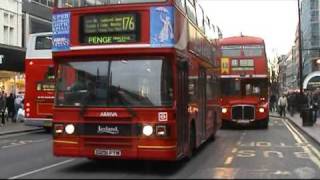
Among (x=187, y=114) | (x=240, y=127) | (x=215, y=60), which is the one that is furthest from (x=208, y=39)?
(x=240, y=127)

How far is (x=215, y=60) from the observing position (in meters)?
22.2

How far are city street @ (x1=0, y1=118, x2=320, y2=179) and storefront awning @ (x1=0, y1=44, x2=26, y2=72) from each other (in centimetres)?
1919

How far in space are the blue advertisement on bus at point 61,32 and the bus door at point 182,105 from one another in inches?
94.9

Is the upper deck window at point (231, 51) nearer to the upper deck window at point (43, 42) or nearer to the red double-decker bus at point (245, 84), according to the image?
the red double-decker bus at point (245, 84)

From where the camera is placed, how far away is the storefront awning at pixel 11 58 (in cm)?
3859

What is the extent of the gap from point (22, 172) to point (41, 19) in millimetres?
31774

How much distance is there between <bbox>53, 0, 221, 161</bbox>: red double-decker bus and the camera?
12820mm

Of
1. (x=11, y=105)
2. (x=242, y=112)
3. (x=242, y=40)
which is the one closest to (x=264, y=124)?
(x=242, y=112)

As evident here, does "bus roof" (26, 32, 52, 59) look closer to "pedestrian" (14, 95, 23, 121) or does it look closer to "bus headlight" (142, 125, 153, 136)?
"pedestrian" (14, 95, 23, 121)

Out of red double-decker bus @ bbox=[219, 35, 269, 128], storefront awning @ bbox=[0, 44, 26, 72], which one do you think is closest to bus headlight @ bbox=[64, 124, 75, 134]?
red double-decker bus @ bbox=[219, 35, 269, 128]

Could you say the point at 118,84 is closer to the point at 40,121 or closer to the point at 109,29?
the point at 109,29

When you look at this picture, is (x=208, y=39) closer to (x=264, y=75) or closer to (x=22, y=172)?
(x=22, y=172)

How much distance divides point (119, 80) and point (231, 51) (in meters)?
18.7

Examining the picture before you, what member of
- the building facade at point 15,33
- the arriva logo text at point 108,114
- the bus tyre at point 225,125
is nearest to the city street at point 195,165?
the arriva logo text at point 108,114
